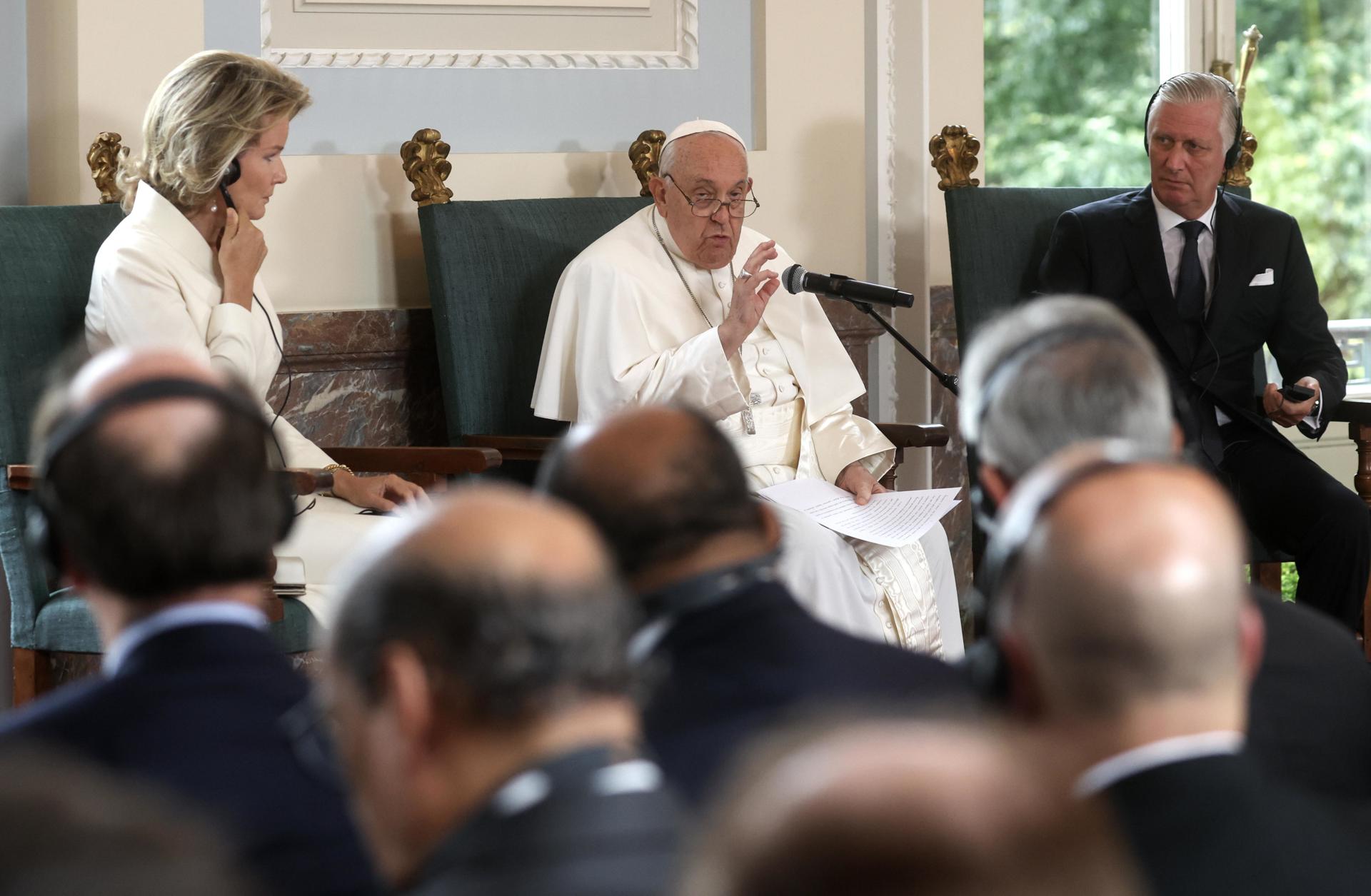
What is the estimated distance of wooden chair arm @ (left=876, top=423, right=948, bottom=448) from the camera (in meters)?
4.34

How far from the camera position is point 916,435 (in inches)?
171

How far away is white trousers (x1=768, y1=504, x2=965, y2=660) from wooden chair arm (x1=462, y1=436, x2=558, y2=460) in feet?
1.99

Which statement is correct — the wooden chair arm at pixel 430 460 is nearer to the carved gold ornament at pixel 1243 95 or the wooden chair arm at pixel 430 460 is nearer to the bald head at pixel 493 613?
the carved gold ornament at pixel 1243 95

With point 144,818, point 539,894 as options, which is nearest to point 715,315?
point 539,894

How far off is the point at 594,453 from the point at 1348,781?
941 millimetres

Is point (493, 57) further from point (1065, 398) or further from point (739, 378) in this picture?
point (1065, 398)

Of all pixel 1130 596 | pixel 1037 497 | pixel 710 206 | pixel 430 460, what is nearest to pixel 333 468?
pixel 430 460

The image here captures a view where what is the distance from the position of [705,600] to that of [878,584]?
2.24 meters

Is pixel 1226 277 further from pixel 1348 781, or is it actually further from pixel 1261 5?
pixel 1348 781

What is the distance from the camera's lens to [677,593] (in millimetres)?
1852

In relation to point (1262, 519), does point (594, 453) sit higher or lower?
higher

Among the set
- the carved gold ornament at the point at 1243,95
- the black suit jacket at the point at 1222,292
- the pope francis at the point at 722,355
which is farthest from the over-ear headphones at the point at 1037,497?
Answer: the carved gold ornament at the point at 1243,95

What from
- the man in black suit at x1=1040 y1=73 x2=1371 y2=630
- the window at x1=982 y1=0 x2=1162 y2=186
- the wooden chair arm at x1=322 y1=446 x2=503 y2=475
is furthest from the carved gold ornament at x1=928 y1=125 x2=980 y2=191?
the wooden chair arm at x1=322 y1=446 x2=503 y2=475

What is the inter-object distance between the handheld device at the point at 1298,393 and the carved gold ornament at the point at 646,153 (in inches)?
71.5
